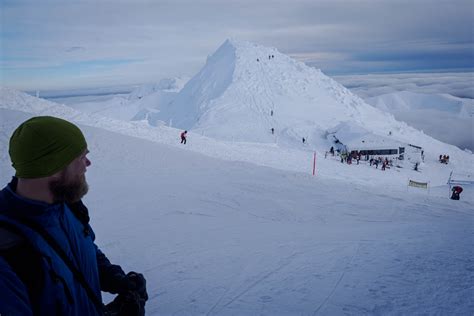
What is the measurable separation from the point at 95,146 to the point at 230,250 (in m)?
12.3

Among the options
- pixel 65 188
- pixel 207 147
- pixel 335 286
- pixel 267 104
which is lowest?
pixel 335 286

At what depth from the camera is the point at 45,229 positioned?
191 cm

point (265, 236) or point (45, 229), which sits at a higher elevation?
point (45, 229)

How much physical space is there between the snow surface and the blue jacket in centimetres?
308

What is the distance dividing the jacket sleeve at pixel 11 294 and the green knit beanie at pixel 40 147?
475mm

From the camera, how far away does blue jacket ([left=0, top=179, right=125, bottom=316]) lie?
5.43ft

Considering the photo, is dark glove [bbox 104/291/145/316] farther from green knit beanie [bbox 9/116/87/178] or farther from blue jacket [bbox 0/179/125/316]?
green knit beanie [bbox 9/116/87/178]

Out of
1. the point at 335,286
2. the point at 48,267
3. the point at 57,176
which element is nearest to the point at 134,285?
the point at 48,267

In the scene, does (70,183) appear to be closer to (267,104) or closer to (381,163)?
(381,163)

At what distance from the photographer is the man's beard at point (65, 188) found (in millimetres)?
1993

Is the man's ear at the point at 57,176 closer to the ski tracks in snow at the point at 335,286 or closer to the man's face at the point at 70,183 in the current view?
the man's face at the point at 70,183

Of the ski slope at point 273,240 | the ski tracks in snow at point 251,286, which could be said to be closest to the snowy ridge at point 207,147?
the ski slope at point 273,240

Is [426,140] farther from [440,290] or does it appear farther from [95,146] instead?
[440,290]

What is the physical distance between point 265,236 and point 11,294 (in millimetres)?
6842
